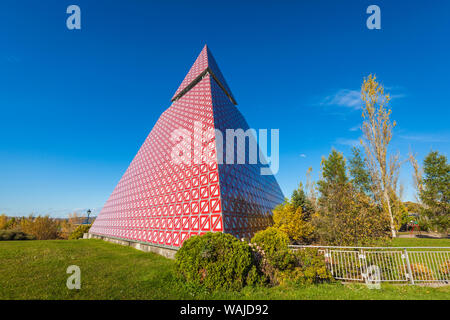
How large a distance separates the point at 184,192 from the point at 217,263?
7374 mm

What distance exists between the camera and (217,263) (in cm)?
625

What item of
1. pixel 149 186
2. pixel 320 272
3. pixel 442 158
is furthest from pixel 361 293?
pixel 442 158

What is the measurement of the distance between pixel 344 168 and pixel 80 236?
37.8m

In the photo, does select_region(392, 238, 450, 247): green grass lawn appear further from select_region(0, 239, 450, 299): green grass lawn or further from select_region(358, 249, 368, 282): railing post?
select_region(0, 239, 450, 299): green grass lawn

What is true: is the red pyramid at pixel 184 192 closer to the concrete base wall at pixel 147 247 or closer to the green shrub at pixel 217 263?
the concrete base wall at pixel 147 247

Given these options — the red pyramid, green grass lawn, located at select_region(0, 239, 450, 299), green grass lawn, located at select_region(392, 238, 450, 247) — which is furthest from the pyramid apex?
green grass lawn, located at select_region(392, 238, 450, 247)

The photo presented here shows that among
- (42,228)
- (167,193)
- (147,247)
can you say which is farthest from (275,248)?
(42,228)

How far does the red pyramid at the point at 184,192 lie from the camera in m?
11.2

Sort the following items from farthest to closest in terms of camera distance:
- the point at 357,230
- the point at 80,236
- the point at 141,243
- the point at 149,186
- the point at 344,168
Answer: the point at 80,236 → the point at 344,168 → the point at 149,186 → the point at 141,243 → the point at 357,230

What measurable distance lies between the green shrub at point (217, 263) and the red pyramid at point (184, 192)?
330 centimetres

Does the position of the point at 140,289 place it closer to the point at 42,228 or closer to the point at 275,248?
the point at 275,248

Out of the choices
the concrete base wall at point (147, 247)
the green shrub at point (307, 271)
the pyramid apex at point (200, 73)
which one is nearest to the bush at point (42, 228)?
the concrete base wall at point (147, 247)

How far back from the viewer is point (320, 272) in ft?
22.0

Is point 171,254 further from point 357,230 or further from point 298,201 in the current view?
point 298,201
